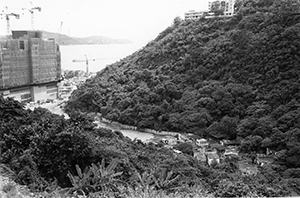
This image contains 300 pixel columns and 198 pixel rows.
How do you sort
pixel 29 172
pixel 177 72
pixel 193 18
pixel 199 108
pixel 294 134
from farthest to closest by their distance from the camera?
pixel 193 18
pixel 177 72
pixel 199 108
pixel 294 134
pixel 29 172

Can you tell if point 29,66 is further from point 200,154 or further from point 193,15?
point 193,15

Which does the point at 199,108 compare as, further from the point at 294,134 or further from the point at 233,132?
the point at 294,134

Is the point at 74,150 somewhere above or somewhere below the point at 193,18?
below

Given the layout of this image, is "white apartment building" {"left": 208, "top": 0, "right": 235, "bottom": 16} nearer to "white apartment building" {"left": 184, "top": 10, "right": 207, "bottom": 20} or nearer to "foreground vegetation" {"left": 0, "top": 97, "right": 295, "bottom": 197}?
"white apartment building" {"left": 184, "top": 10, "right": 207, "bottom": 20}

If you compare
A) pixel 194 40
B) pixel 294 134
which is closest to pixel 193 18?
pixel 194 40

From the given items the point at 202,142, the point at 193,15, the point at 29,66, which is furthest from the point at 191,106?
the point at 193,15

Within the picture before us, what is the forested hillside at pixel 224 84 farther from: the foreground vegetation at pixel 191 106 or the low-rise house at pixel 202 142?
the low-rise house at pixel 202 142

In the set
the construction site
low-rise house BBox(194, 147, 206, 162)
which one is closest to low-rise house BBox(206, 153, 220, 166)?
low-rise house BBox(194, 147, 206, 162)

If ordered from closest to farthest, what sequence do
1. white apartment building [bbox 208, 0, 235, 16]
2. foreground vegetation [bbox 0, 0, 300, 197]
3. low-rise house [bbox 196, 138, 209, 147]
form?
foreground vegetation [bbox 0, 0, 300, 197] < low-rise house [bbox 196, 138, 209, 147] < white apartment building [bbox 208, 0, 235, 16]
